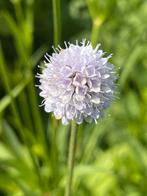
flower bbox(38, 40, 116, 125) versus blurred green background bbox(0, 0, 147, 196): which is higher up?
blurred green background bbox(0, 0, 147, 196)

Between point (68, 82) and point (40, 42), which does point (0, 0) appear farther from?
point (68, 82)

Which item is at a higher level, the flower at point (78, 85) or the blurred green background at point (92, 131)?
the blurred green background at point (92, 131)

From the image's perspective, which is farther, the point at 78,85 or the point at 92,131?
the point at 92,131

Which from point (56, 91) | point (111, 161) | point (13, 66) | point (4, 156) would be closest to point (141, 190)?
point (111, 161)

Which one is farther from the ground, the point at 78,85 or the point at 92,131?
the point at 92,131

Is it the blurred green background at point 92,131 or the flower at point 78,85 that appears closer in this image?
the flower at point 78,85
